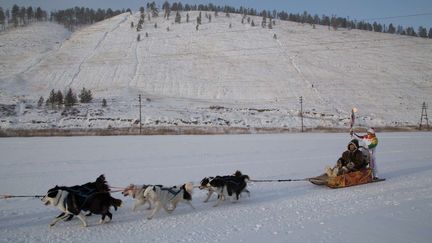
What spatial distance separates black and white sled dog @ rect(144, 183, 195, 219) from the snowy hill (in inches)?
1493

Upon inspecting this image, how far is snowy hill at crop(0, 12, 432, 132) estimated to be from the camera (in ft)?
174

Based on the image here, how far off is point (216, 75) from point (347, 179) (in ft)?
231

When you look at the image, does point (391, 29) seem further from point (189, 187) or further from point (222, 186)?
point (189, 187)

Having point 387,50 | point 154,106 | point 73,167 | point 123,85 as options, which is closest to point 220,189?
point 73,167

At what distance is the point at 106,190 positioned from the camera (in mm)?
8648

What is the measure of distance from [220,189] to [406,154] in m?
14.1

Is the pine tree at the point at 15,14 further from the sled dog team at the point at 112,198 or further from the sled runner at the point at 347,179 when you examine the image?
the sled dog team at the point at 112,198

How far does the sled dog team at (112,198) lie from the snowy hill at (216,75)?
37.5 meters

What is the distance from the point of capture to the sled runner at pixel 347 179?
37.9 feet

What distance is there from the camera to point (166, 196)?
8.70 meters

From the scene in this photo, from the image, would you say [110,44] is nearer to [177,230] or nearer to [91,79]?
[91,79]

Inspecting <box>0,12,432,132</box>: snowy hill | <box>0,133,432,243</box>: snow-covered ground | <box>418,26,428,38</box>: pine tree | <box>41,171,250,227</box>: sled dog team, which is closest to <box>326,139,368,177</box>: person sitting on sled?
<box>0,133,432,243</box>: snow-covered ground

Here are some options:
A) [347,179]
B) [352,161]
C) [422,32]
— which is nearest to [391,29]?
[422,32]

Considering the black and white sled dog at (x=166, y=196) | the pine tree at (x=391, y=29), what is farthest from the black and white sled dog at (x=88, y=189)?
the pine tree at (x=391, y=29)
